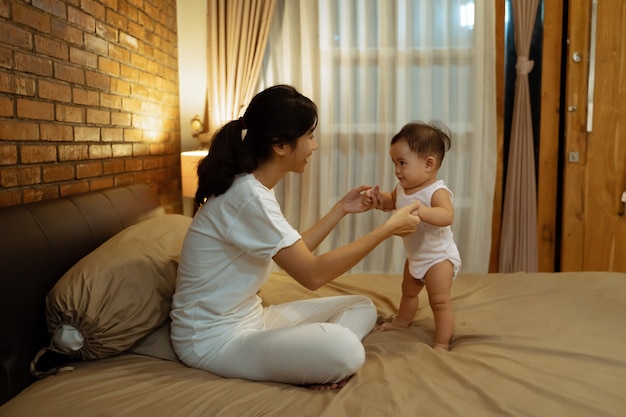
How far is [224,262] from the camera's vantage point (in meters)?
1.50

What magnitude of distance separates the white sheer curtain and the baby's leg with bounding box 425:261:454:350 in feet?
5.25

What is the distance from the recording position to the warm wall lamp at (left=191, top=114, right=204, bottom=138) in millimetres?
3393

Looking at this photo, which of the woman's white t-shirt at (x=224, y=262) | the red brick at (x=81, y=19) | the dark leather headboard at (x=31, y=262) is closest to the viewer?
the dark leather headboard at (x=31, y=262)

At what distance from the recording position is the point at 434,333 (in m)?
1.76

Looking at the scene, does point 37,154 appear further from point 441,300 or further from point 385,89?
point 385,89

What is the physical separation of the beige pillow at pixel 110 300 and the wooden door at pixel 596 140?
2611 mm

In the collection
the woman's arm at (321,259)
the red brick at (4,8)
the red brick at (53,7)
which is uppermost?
the red brick at (53,7)

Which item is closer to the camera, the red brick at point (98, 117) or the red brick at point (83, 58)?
the red brick at point (83, 58)

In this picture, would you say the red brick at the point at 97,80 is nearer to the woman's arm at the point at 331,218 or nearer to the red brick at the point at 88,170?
the red brick at the point at 88,170

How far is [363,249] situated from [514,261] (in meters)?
2.21

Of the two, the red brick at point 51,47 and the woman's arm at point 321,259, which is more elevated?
the red brick at point 51,47

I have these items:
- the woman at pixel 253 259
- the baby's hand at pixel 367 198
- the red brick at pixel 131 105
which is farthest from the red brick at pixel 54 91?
the baby's hand at pixel 367 198

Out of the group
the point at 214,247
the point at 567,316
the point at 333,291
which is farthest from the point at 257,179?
the point at 567,316

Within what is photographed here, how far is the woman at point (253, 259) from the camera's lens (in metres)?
1.35
